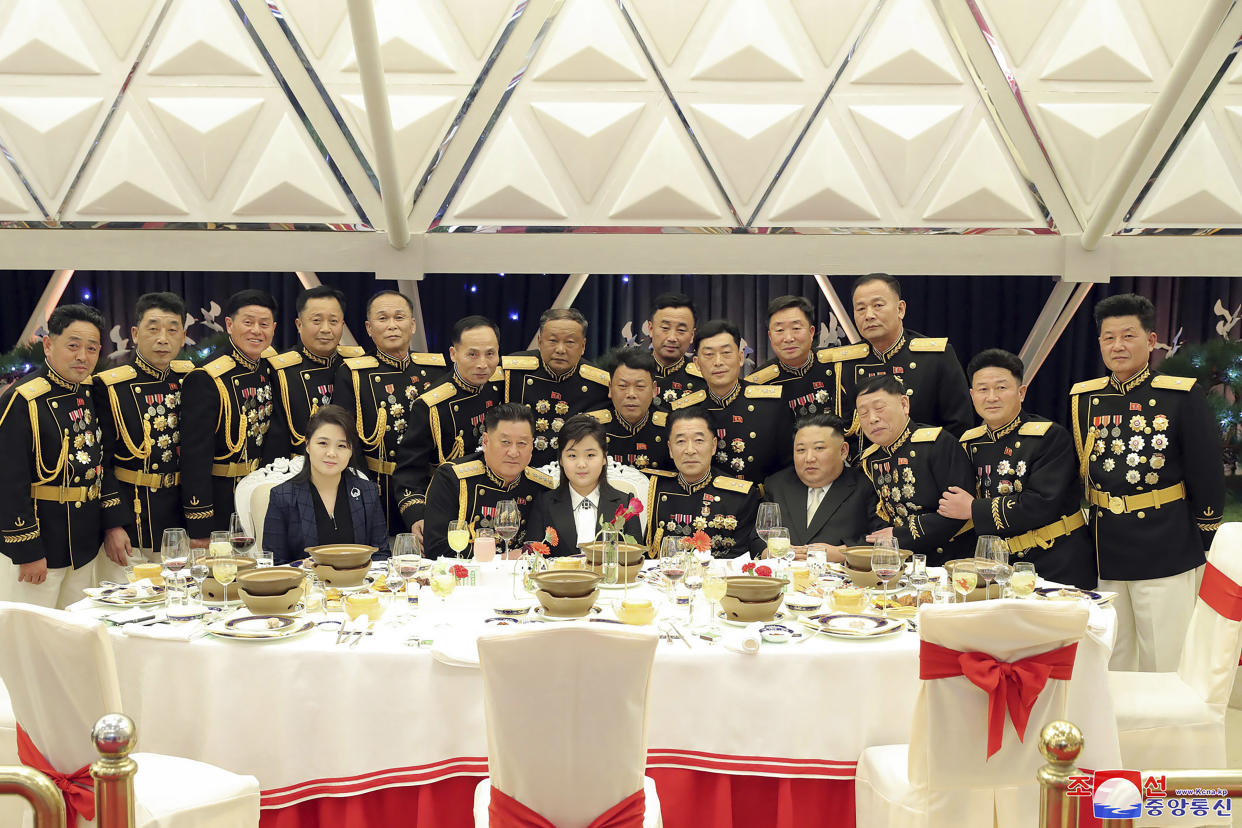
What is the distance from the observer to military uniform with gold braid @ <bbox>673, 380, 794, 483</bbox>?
5.05 metres

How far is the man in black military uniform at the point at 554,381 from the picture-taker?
17.1ft

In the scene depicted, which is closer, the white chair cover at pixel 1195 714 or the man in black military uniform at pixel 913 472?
the white chair cover at pixel 1195 714

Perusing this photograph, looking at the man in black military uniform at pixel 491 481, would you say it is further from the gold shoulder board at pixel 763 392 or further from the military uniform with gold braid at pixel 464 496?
the gold shoulder board at pixel 763 392

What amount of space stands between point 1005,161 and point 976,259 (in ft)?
1.85

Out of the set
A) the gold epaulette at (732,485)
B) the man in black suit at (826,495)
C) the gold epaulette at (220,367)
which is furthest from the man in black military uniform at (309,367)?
the man in black suit at (826,495)

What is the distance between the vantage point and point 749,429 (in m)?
5.05

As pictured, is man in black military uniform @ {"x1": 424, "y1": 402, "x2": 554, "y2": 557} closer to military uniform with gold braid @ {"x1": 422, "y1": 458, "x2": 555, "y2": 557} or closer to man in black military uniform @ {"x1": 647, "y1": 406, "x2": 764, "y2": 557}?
military uniform with gold braid @ {"x1": 422, "y1": 458, "x2": 555, "y2": 557}

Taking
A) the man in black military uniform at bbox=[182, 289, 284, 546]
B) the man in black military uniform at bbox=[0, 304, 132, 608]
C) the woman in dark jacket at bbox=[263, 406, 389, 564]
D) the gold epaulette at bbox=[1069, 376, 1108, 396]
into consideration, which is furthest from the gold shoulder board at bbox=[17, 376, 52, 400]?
the gold epaulette at bbox=[1069, 376, 1108, 396]

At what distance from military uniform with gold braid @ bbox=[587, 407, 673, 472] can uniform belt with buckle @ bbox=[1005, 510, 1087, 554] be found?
1666mm

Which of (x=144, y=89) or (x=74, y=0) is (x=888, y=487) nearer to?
(x=144, y=89)

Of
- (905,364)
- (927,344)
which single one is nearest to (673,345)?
(905,364)

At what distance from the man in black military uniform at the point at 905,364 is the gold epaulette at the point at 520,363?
5.21ft

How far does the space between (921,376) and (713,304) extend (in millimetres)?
2317

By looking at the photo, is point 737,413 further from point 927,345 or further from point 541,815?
point 541,815
